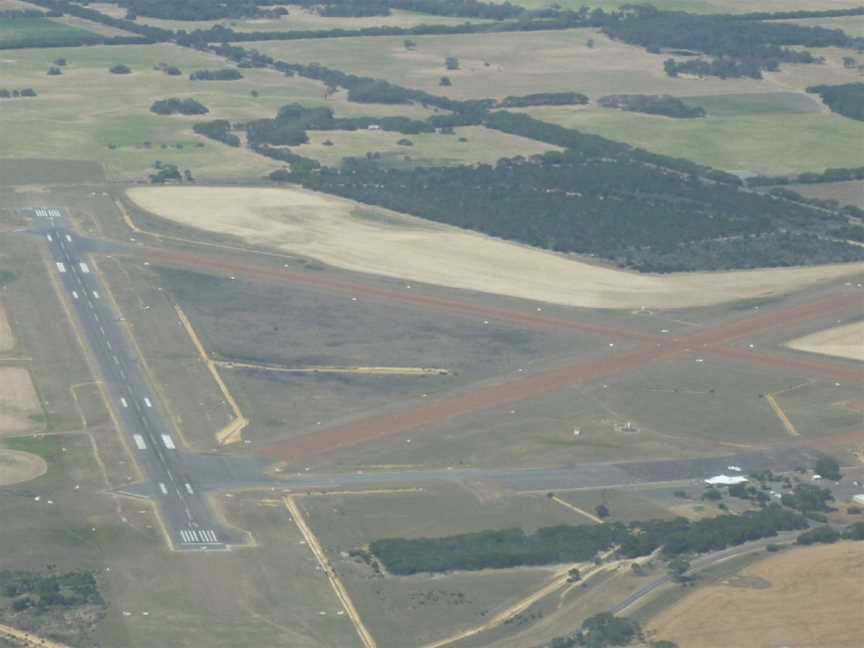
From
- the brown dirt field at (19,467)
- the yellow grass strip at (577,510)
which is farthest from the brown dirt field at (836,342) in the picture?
the brown dirt field at (19,467)

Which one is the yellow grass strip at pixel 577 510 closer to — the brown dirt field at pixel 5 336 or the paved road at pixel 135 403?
the paved road at pixel 135 403

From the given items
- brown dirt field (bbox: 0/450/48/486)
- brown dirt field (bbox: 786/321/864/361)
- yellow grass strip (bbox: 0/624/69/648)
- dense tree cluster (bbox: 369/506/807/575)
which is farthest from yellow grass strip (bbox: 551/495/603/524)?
brown dirt field (bbox: 786/321/864/361)

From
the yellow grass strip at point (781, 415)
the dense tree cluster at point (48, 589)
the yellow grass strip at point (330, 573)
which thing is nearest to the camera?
the yellow grass strip at point (330, 573)

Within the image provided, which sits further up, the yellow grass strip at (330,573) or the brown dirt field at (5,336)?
the yellow grass strip at (330,573)

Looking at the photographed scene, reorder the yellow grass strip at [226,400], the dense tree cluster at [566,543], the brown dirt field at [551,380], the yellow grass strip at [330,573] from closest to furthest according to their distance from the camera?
the yellow grass strip at [330,573]
the dense tree cluster at [566,543]
the yellow grass strip at [226,400]
the brown dirt field at [551,380]

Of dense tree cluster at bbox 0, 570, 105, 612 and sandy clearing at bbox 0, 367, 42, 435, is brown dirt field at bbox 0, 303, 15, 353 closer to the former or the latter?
sandy clearing at bbox 0, 367, 42, 435

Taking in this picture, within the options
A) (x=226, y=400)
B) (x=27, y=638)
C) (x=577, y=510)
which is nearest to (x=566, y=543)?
(x=577, y=510)

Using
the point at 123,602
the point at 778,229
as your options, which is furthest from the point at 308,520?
the point at 778,229
